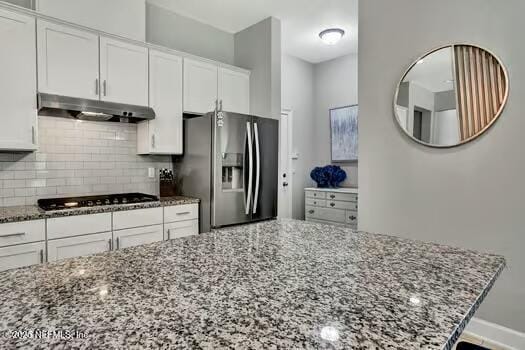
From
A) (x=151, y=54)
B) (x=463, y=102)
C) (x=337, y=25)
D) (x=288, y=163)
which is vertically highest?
(x=337, y=25)

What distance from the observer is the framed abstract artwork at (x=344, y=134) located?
4859mm

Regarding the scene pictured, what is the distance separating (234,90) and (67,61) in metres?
1.77

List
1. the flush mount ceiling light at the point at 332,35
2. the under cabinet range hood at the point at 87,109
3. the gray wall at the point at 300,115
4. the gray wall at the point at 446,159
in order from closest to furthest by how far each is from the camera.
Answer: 1. the gray wall at the point at 446,159
2. the under cabinet range hood at the point at 87,109
3. the flush mount ceiling light at the point at 332,35
4. the gray wall at the point at 300,115

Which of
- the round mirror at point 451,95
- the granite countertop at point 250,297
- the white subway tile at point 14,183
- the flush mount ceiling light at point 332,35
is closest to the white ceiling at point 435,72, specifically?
the round mirror at point 451,95

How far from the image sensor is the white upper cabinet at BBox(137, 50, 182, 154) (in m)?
3.05

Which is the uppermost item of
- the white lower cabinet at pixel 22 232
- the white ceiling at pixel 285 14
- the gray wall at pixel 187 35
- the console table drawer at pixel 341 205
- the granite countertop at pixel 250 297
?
the white ceiling at pixel 285 14

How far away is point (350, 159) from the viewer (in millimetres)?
4918

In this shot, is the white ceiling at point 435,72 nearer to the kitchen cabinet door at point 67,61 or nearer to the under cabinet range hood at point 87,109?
the under cabinet range hood at point 87,109

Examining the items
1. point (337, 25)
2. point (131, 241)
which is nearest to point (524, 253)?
point (131, 241)

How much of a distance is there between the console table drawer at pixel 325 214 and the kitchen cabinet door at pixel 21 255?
137 inches

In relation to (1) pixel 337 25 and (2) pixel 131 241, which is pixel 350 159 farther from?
(2) pixel 131 241

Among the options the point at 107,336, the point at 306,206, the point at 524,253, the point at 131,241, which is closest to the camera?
the point at 107,336

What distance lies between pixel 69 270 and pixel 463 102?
97.1 inches

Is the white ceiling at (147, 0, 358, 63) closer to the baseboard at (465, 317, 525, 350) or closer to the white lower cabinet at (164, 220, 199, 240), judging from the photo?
the white lower cabinet at (164, 220, 199, 240)
